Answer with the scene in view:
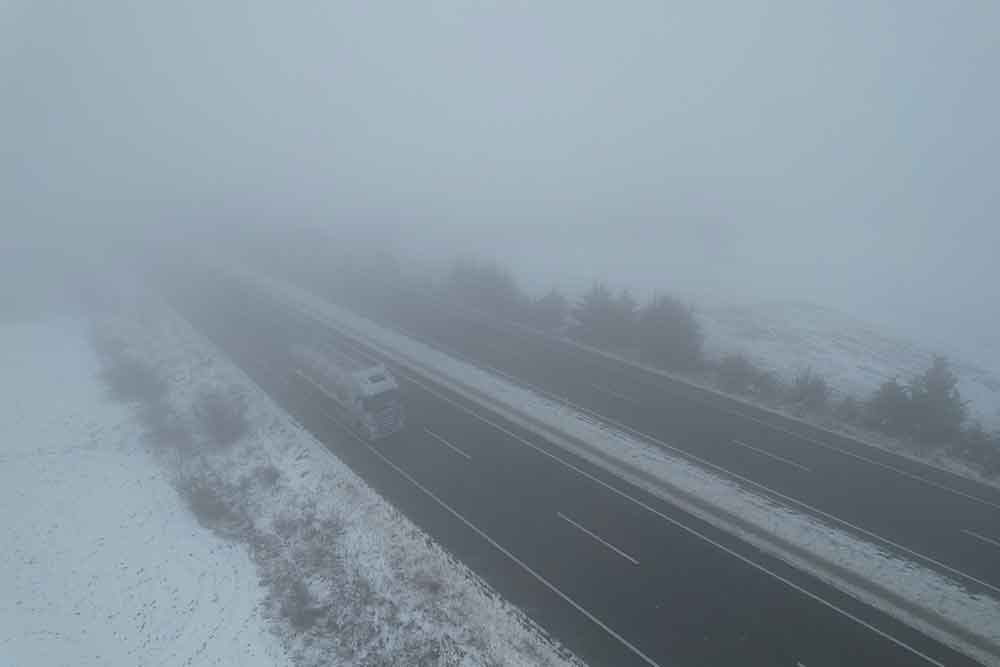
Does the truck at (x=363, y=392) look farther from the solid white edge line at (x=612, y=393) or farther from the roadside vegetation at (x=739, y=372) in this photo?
the roadside vegetation at (x=739, y=372)

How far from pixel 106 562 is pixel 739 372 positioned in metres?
37.4

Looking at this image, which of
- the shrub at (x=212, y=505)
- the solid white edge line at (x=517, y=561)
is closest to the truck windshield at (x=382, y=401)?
the solid white edge line at (x=517, y=561)

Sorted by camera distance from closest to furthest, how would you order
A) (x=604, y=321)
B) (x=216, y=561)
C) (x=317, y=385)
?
(x=216, y=561)
(x=317, y=385)
(x=604, y=321)

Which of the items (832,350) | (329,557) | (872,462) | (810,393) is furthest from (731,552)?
(832,350)

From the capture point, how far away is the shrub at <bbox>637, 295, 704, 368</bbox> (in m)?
35.6

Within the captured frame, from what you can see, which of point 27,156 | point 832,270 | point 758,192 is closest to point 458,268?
point 832,270

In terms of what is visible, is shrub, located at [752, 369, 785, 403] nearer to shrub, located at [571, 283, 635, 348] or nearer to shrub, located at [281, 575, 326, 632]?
shrub, located at [571, 283, 635, 348]

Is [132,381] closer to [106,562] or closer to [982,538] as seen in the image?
[106,562]

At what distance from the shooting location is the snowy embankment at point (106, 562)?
1784 cm

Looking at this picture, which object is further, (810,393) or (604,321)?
(604,321)

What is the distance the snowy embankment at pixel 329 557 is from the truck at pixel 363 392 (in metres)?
2.52

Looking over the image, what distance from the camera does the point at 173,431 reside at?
31031 millimetres

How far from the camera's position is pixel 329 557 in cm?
2009

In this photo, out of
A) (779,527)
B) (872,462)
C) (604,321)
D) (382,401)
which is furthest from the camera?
(604,321)
